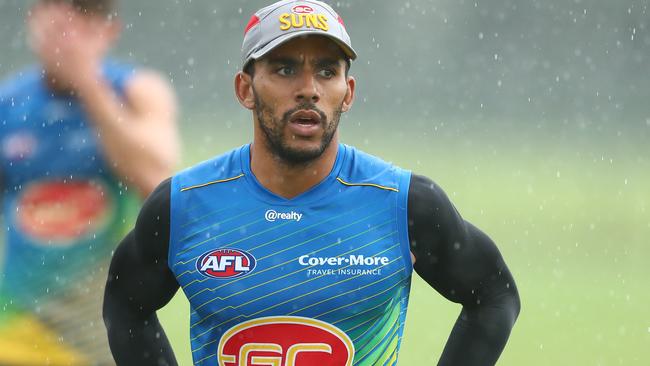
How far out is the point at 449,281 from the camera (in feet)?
11.5

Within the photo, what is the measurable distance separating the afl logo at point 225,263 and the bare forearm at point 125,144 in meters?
1.09

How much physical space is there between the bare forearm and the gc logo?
3.99 feet

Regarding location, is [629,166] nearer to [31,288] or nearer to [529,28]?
[529,28]

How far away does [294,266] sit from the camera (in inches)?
136

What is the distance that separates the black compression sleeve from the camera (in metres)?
3.45

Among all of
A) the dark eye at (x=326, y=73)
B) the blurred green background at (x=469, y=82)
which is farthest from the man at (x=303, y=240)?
the blurred green background at (x=469, y=82)

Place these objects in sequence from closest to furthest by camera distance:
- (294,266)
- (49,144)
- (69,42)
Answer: (294,266), (69,42), (49,144)

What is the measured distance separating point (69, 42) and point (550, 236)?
31.3ft

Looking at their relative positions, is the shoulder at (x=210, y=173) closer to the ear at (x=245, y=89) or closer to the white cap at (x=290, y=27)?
the ear at (x=245, y=89)

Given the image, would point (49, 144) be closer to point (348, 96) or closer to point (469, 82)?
point (348, 96)

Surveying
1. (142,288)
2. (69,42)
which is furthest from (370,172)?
(69,42)

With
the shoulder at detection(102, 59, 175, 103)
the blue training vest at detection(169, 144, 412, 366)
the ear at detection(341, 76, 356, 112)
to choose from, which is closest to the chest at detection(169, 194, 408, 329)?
the blue training vest at detection(169, 144, 412, 366)

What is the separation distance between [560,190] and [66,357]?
1224 centimetres

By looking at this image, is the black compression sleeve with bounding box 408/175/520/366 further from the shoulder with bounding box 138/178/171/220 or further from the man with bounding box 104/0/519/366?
the shoulder with bounding box 138/178/171/220
